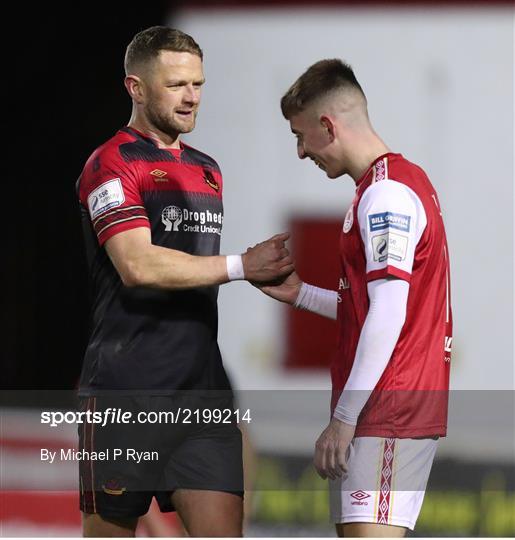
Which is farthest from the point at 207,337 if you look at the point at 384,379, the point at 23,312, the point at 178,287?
the point at 23,312

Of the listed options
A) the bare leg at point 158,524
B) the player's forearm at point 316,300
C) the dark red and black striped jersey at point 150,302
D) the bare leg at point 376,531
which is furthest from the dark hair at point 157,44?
the bare leg at point 158,524

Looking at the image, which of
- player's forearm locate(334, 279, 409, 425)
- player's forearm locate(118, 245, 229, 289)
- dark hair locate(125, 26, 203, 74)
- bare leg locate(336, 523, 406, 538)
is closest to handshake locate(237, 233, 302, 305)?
player's forearm locate(118, 245, 229, 289)

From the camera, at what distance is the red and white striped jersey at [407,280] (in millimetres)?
2857

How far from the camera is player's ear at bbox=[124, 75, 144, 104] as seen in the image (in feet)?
10.8

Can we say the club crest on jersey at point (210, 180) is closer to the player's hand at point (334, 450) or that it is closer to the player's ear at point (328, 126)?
the player's ear at point (328, 126)

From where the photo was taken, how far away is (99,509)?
10.4ft

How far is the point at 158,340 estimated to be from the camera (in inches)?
125

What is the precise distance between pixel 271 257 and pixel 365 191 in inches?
16.9

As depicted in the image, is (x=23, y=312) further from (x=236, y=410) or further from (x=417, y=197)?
(x=417, y=197)

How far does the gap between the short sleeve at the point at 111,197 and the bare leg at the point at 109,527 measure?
2.57 ft

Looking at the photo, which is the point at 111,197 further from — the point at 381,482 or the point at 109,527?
the point at 381,482

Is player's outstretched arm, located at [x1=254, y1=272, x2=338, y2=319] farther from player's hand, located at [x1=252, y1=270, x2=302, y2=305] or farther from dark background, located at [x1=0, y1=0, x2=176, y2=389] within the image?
dark background, located at [x1=0, y1=0, x2=176, y2=389]

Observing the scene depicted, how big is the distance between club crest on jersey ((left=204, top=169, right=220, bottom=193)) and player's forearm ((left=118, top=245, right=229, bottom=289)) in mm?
279

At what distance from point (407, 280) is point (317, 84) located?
25.1 inches
